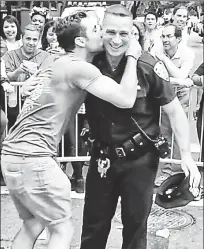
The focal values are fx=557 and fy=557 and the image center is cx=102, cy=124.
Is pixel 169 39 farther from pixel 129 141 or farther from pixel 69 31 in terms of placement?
pixel 69 31

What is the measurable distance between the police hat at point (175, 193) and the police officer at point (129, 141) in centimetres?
25

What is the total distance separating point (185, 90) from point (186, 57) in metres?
0.45

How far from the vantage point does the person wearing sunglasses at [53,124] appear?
2807 millimetres

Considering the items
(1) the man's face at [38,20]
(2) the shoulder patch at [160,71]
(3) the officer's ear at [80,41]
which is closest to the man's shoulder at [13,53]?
(1) the man's face at [38,20]

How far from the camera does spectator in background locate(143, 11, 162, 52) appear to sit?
6.02 m

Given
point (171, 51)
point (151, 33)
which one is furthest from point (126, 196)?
point (151, 33)

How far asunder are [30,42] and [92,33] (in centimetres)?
271

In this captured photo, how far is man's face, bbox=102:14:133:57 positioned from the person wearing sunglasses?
0.04 meters

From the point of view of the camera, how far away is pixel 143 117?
3.18 meters

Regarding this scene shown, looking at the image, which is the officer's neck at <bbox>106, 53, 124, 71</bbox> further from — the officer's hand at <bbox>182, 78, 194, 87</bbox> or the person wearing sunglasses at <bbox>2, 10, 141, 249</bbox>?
the officer's hand at <bbox>182, 78, 194, 87</bbox>

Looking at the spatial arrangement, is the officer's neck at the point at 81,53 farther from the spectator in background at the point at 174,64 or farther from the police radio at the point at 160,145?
the spectator in background at the point at 174,64

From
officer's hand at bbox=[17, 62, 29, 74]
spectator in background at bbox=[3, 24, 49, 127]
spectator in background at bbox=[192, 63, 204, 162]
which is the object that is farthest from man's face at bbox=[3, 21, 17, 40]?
spectator in background at bbox=[192, 63, 204, 162]

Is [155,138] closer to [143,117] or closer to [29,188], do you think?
[143,117]

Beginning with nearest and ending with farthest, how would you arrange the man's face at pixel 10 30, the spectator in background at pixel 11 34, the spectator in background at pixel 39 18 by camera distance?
the spectator in background at pixel 11 34
the man's face at pixel 10 30
the spectator in background at pixel 39 18
